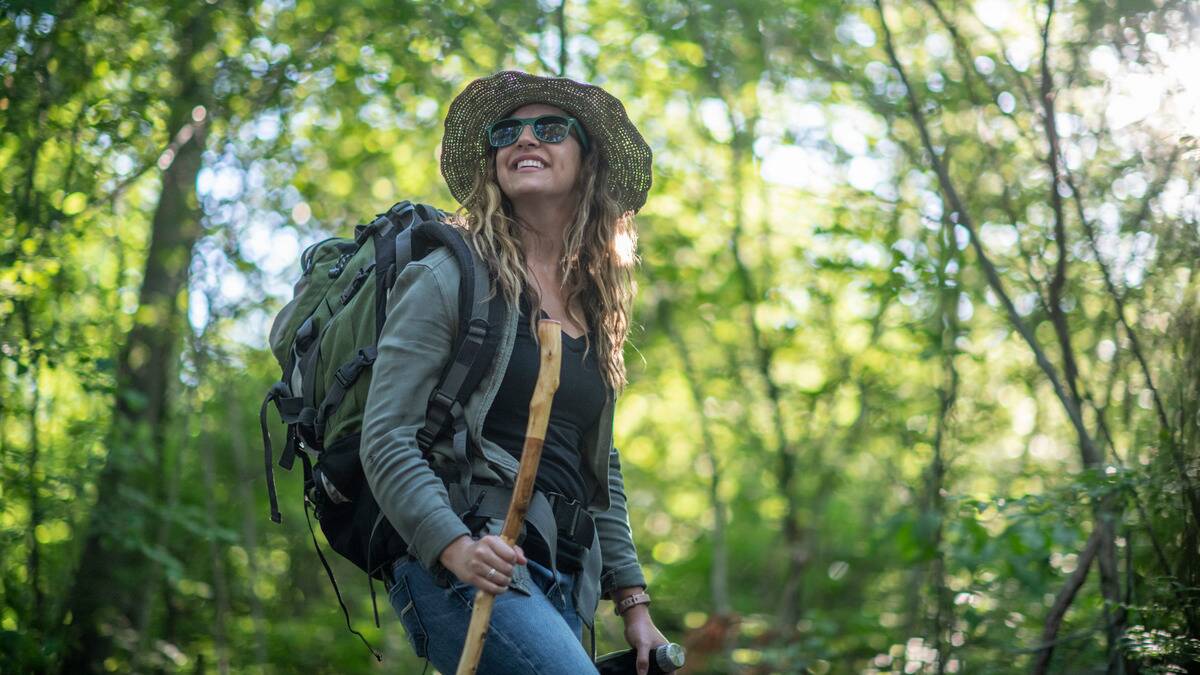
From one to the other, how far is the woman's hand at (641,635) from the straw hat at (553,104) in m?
1.18

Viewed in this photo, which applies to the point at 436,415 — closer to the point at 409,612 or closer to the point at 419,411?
the point at 419,411

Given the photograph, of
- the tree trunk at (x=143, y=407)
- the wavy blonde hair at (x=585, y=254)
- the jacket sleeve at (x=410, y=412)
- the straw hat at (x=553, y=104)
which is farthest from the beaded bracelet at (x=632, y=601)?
the tree trunk at (x=143, y=407)

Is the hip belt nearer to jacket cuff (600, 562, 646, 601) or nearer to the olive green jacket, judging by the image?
the olive green jacket

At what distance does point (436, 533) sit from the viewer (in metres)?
2.27

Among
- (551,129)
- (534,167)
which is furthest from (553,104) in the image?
(534,167)

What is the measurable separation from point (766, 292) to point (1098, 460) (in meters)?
4.25

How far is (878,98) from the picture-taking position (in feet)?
23.1

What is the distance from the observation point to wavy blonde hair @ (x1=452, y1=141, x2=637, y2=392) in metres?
2.68

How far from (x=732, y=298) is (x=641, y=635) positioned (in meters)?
6.37

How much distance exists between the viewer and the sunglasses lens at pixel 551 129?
297cm

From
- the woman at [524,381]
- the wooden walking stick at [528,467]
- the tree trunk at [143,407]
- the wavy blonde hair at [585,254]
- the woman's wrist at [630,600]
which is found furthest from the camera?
the tree trunk at [143,407]

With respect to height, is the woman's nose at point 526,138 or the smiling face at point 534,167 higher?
the woman's nose at point 526,138

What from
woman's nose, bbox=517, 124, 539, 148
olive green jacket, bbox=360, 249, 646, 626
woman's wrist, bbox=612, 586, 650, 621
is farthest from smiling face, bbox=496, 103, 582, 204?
woman's wrist, bbox=612, 586, 650, 621

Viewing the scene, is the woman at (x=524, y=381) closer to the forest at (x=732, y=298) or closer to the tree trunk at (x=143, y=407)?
the forest at (x=732, y=298)
